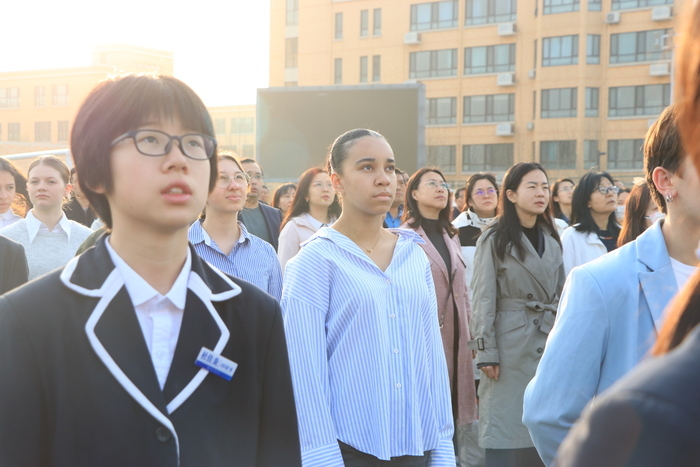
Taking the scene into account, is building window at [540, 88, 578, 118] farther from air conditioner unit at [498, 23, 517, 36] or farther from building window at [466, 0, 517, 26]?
building window at [466, 0, 517, 26]

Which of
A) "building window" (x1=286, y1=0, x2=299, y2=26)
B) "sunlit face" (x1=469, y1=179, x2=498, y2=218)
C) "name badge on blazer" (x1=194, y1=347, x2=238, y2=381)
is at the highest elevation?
"building window" (x1=286, y1=0, x2=299, y2=26)

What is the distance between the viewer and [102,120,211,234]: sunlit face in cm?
220

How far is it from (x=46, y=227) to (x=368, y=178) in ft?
12.3

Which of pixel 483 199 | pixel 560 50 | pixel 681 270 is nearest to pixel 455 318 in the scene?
pixel 483 199

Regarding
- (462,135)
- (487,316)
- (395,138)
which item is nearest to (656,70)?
(462,135)

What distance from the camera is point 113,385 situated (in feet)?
6.71

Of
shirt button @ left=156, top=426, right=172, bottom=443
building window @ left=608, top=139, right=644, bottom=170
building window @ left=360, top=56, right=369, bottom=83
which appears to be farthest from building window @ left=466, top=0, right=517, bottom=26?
shirt button @ left=156, top=426, right=172, bottom=443

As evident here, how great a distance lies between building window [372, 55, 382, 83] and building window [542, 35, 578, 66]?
1100 cm

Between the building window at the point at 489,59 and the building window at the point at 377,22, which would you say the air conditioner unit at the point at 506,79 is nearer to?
the building window at the point at 489,59

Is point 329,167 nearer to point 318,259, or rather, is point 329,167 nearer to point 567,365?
point 318,259

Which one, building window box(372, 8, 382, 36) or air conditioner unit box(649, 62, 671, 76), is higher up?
building window box(372, 8, 382, 36)

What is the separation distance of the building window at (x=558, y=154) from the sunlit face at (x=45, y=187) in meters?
44.9

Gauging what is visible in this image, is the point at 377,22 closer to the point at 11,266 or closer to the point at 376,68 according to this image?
the point at 376,68

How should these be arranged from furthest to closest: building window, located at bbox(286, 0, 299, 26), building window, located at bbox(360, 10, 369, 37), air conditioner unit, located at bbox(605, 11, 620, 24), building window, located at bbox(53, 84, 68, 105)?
1. building window, located at bbox(53, 84, 68, 105)
2. building window, located at bbox(286, 0, 299, 26)
3. building window, located at bbox(360, 10, 369, 37)
4. air conditioner unit, located at bbox(605, 11, 620, 24)
